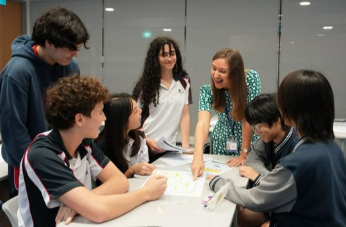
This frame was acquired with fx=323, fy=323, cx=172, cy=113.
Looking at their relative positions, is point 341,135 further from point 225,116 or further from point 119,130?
point 119,130

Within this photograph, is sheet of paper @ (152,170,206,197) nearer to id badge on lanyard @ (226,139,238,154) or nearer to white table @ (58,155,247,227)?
white table @ (58,155,247,227)

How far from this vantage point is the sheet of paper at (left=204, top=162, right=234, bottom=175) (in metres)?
1.96

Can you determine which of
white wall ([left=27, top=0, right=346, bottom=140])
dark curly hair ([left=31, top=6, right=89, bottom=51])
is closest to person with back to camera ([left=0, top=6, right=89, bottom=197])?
dark curly hair ([left=31, top=6, right=89, bottom=51])

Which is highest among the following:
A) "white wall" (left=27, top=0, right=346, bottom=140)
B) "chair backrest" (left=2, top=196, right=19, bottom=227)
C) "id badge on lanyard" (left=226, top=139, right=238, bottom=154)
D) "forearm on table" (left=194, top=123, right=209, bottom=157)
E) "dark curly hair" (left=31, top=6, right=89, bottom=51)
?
"white wall" (left=27, top=0, right=346, bottom=140)

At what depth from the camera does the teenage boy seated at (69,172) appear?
4.00 ft

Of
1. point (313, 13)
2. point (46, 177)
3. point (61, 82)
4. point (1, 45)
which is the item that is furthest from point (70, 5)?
point (46, 177)

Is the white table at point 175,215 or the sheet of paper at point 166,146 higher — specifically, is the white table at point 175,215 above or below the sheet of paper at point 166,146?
below

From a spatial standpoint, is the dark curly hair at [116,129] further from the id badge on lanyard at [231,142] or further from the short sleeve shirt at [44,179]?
the id badge on lanyard at [231,142]

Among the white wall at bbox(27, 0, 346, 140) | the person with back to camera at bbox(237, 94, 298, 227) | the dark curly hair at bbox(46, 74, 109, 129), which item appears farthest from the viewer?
the white wall at bbox(27, 0, 346, 140)

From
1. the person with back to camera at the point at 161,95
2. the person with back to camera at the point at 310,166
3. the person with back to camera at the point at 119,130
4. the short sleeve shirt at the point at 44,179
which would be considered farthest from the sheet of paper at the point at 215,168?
the short sleeve shirt at the point at 44,179

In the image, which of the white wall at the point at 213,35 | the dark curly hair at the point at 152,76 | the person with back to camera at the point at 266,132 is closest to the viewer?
the person with back to camera at the point at 266,132

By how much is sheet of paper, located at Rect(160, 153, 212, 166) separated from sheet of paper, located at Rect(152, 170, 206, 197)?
0.24 meters

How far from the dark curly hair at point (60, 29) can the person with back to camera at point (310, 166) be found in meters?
1.02

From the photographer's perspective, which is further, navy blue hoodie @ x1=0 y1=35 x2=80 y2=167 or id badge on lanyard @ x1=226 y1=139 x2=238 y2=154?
id badge on lanyard @ x1=226 y1=139 x2=238 y2=154
